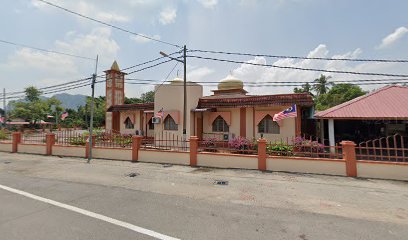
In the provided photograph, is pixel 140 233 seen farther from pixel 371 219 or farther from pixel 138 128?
pixel 138 128

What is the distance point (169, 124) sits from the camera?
16438mm

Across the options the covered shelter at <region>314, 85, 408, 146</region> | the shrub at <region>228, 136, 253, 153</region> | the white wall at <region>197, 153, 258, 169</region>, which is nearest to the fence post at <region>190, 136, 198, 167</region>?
the white wall at <region>197, 153, 258, 169</region>

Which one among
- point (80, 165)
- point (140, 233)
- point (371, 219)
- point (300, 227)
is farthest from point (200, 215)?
point (80, 165)

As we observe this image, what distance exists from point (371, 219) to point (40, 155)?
17.4 meters

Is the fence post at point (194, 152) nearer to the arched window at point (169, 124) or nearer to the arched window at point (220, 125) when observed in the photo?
the arched window at point (169, 124)

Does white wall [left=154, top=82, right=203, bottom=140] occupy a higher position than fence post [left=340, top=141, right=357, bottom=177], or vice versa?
white wall [left=154, top=82, right=203, bottom=140]

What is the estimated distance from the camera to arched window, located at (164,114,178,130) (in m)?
16.2

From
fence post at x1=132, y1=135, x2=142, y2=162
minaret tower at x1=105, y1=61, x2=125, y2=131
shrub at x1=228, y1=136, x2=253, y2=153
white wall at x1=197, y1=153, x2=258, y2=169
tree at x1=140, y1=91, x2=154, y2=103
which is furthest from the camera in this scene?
tree at x1=140, y1=91, x2=154, y2=103

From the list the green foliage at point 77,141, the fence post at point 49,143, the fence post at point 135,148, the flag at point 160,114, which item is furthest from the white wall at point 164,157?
the fence post at point 49,143

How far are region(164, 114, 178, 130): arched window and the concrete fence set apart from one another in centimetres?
416

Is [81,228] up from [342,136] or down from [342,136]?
down

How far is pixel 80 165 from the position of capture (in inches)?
447

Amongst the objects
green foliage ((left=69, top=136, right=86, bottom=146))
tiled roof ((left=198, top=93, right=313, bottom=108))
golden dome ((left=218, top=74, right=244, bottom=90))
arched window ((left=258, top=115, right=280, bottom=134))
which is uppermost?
golden dome ((left=218, top=74, right=244, bottom=90))

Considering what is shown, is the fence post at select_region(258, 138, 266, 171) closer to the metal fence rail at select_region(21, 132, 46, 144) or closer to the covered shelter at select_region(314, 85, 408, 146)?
the covered shelter at select_region(314, 85, 408, 146)
